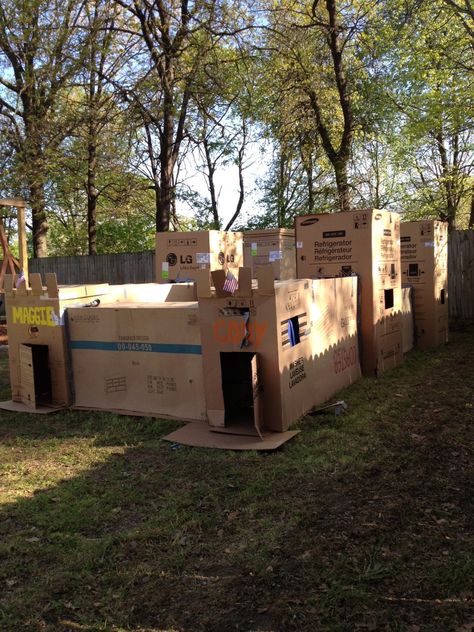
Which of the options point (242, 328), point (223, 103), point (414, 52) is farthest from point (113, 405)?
point (223, 103)

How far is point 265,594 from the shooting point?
2.29m

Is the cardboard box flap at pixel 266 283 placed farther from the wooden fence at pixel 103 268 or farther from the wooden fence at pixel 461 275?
the wooden fence at pixel 103 268

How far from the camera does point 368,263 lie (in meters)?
6.54

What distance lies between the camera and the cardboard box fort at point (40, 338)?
17.8 ft

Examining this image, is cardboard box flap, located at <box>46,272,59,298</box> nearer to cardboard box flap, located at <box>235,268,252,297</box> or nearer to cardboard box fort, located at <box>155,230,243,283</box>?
cardboard box flap, located at <box>235,268,252,297</box>

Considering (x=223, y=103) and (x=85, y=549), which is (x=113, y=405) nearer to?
(x=85, y=549)

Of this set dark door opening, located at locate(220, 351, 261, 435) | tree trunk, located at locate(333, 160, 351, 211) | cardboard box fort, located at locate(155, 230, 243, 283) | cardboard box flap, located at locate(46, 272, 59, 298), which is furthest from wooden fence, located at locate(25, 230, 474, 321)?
cardboard box flap, located at locate(46, 272, 59, 298)

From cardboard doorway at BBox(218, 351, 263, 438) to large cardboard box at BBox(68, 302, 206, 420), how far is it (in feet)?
0.79

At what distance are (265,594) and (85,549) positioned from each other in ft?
3.38

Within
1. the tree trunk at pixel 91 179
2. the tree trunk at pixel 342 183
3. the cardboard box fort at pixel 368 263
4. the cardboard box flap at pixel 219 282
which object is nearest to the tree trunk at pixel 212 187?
the tree trunk at pixel 91 179

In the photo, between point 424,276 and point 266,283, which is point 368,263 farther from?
point 266,283

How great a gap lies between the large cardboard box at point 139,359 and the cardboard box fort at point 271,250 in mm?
4790

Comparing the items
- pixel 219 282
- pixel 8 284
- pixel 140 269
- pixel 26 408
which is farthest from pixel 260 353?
pixel 140 269

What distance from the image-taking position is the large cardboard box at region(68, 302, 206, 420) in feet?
15.7
